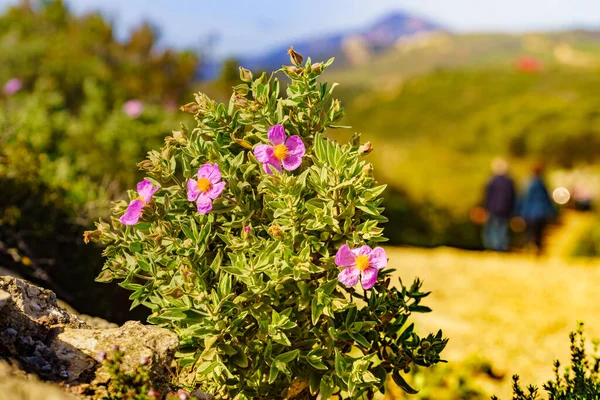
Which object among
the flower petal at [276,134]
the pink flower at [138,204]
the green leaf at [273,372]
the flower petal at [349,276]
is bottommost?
the green leaf at [273,372]

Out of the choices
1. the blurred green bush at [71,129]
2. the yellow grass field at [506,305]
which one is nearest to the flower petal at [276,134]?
the blurred green bush at [71,129]

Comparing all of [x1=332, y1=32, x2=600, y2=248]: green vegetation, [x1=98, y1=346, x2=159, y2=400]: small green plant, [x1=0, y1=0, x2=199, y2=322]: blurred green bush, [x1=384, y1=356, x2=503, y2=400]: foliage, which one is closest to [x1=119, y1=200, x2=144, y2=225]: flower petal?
[x1=98, y1=346, x2=159, y2=400]: small green plant

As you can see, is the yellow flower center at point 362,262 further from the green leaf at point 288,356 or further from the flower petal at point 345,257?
the green leaf at point 288,356

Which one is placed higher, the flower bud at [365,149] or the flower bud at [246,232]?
the flower bud at [365,149]

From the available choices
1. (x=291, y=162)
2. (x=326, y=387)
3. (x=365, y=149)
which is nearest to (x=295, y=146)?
(x=291, y=162)

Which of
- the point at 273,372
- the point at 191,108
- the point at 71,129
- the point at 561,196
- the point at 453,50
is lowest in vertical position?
the point at 453,50

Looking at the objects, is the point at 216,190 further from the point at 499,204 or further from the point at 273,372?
the point at 499,204

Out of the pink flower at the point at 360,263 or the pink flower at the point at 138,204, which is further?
the pink flower at the point at 138,204

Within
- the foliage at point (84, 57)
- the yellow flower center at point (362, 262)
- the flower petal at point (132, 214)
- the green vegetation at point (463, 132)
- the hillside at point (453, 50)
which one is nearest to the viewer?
the yellow flower center at point (362, 262)
